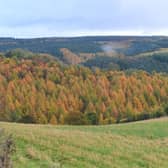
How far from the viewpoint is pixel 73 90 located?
136375mm

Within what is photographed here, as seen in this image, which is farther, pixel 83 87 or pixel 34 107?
pixel 83 87

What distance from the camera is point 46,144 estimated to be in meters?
23.6

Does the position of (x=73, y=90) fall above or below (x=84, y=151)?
below

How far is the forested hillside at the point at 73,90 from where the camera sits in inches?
4590

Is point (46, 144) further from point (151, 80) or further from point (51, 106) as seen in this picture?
point (151, 80)

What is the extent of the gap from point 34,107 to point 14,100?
6.77m

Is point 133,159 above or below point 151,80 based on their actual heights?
above

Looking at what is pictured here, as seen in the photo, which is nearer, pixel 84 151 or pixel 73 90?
pixel 84 151

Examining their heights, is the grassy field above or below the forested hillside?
above

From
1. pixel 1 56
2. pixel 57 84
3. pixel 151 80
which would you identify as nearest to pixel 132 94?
pixel 151 80

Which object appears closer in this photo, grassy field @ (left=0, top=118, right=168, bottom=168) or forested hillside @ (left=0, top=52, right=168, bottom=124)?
grassy field @ (left=0, top=118, right=168, bottom=168)

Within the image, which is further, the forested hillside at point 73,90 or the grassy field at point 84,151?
the forested hillside at point 73,90

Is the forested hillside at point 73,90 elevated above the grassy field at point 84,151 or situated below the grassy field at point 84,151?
below

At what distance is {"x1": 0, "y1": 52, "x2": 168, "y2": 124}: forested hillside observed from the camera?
116575 millimetres
